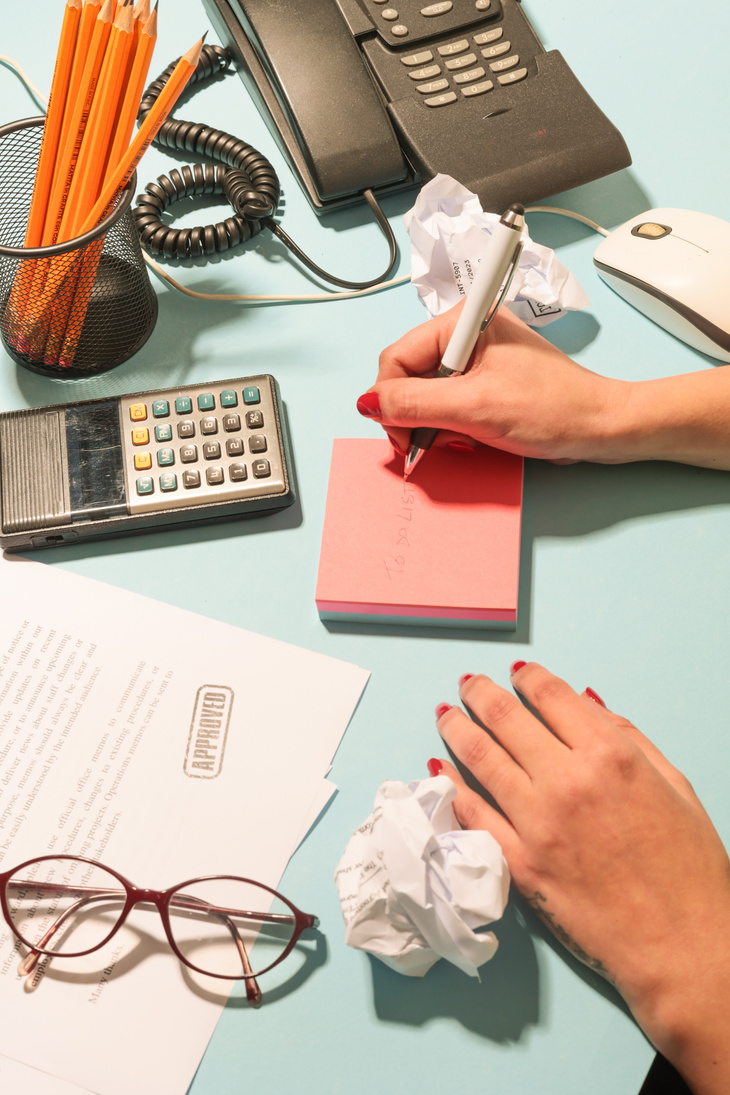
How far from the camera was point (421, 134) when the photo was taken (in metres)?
0.67

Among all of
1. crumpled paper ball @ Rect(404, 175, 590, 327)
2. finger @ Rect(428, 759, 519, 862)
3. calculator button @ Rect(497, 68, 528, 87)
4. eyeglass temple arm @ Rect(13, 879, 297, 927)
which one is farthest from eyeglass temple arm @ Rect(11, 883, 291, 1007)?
calculator button @ Rect(497, 68, 528, 87)

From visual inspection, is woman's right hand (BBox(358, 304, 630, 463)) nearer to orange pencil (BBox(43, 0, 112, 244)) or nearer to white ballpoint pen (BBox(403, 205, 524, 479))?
white ballpoint pen (BBox(403, 205, 524, 479))

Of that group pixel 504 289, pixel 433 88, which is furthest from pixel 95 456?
pixel 433 88

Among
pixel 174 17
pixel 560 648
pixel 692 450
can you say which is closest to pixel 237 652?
pixel 560 648

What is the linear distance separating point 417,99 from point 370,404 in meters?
0.30

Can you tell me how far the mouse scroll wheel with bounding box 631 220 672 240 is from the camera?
65 cm

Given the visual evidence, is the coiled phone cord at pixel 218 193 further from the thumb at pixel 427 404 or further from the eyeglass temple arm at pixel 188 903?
the eyeglass temple arm at pixel 188 903

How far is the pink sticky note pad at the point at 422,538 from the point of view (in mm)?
553

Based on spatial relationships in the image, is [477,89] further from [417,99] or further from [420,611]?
[420,611]

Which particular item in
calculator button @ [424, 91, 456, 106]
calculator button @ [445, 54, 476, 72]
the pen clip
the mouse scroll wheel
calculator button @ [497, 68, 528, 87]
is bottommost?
the mouse scroll wheel

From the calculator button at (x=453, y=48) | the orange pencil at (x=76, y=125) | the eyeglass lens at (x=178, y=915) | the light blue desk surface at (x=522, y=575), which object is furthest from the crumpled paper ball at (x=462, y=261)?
the eyeglass lens at (x=178, y=915)

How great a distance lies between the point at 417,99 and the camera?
68cm

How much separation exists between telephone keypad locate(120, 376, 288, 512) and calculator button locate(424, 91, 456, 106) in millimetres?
289

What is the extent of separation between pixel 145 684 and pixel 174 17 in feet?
2.21
